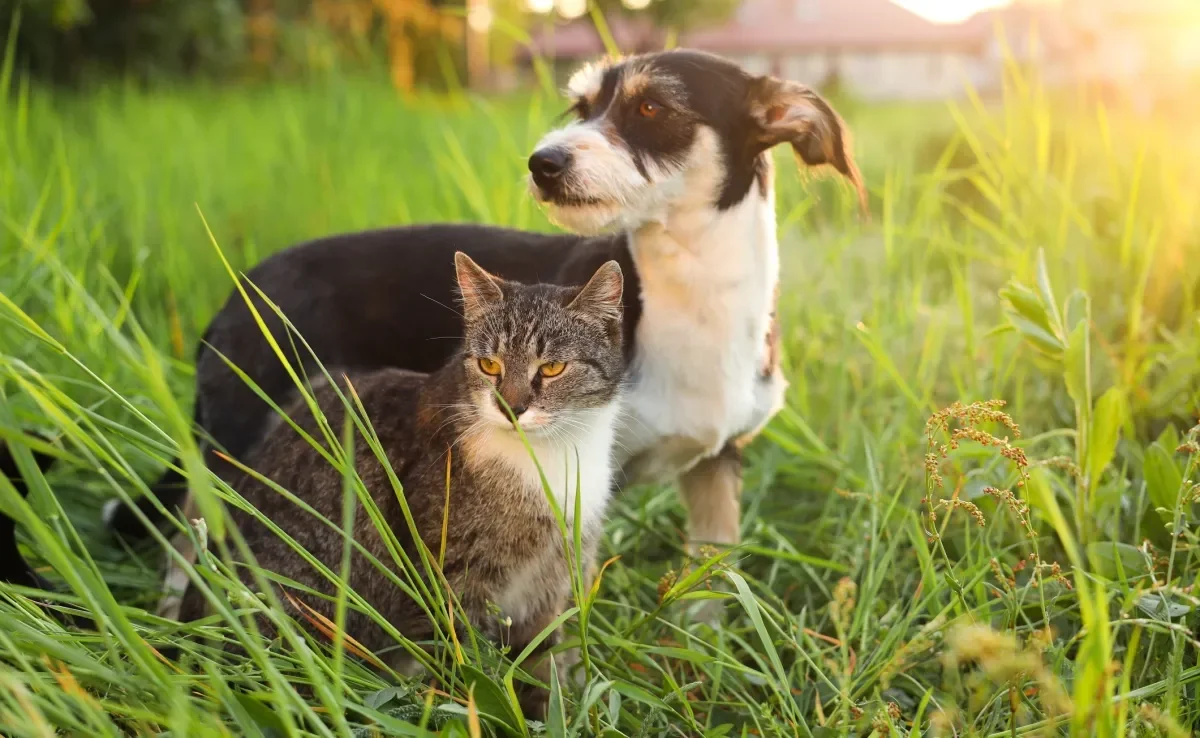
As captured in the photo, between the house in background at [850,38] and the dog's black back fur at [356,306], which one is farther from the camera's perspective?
the house in background at [850,38]

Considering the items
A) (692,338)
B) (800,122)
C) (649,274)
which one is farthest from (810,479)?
(800,122)

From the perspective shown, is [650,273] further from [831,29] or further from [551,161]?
[831,29]

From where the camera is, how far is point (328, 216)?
14.5ft

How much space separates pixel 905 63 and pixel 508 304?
157ft

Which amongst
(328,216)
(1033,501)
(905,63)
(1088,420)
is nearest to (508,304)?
(1033,501)

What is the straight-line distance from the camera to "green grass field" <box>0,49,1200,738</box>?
1.36 meters

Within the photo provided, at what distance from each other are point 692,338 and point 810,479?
0.95m

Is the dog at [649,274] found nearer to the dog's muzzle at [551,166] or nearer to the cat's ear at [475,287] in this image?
the dog's muzzle at [551,166]

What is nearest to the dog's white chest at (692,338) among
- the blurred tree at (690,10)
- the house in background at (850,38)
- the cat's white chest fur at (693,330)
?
the cat's white chest fur at (693,330)

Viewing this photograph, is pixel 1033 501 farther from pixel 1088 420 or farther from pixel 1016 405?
pixel 1016 405

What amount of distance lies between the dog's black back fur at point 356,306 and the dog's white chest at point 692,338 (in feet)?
0.64

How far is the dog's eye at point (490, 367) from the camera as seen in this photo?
202cm

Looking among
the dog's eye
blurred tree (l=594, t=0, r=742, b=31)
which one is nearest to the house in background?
blurred tree (l=594, t=0, r=742, b=31)

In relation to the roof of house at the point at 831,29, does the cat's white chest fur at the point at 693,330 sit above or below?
below
